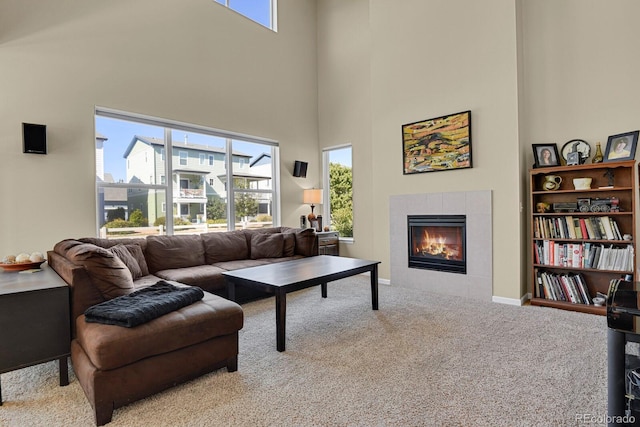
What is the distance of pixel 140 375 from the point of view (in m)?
1.83

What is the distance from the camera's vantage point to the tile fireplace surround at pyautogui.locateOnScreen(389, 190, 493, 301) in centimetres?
385

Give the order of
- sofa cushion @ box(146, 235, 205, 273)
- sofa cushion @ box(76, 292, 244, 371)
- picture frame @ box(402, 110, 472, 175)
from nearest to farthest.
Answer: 1. sofa cushion @ box(76, 292, 244, 371)
2. sofa cushion @ box(146, 235, 205, 273)
3. picture frame @ box(402, 110, 472, 175)

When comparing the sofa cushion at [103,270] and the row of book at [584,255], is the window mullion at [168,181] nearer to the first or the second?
the sofa cushion at [103,270]

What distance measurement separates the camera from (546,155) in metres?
3.68

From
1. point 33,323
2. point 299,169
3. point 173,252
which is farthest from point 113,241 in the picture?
point 299,169

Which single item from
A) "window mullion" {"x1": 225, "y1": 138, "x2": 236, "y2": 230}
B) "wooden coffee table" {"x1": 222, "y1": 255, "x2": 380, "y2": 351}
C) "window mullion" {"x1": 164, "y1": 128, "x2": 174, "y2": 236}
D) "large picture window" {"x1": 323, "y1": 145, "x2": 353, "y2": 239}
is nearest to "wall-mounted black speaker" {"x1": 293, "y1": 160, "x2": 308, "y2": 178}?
"large picture window" {"x1": 323, "y1": 145, "x2": 353, "y2": 239}

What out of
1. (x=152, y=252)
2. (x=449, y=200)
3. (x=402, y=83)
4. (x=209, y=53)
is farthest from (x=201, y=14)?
(x=449, y=200)

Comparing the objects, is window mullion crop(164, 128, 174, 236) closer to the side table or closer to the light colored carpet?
the light colored carpet

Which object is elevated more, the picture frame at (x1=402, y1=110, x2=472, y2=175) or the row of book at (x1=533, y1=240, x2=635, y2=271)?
the picture frame at (x1=402, y1=110, x2=472, y2=175)

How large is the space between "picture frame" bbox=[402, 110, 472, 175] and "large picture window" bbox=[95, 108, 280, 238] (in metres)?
2.33

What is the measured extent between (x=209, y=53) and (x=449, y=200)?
12.8 ft

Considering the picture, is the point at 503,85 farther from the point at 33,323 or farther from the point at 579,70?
the point at 33,323

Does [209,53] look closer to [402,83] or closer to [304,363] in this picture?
[402,83]

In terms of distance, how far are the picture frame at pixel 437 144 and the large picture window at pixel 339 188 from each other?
1477mm
